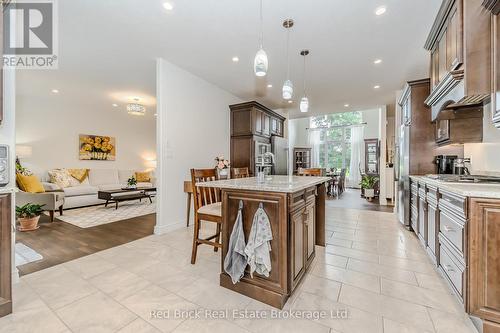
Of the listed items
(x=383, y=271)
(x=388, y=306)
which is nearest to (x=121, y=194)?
(x=383, y=271)

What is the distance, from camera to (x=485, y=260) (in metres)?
1.41

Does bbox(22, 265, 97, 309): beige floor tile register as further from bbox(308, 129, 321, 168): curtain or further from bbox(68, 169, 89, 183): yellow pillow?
bbox(308, 129, 321, 168): curtain

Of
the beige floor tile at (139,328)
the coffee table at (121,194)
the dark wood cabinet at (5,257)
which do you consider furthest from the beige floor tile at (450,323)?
the coffee table at (121,194)

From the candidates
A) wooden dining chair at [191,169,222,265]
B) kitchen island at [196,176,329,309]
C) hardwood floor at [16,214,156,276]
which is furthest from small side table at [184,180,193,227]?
kitchen island at [196,176,329,309]

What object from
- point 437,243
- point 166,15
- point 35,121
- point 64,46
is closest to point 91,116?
point 35,121

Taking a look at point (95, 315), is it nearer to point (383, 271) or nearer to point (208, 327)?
point (208, 327)

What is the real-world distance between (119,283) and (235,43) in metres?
3.09

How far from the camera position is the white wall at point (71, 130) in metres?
5.31

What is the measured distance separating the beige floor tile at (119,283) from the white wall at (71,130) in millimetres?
5136

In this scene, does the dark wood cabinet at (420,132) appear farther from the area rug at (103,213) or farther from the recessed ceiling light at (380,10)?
the area rug at (103,213)

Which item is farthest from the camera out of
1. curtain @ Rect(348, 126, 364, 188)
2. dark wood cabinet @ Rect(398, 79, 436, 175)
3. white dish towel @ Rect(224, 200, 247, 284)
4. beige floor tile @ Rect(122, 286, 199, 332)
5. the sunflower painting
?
curtain @ Rect(348, 126, 364, 188)

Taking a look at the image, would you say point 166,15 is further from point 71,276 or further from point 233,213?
point 71,276

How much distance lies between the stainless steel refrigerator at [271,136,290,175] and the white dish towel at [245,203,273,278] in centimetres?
396

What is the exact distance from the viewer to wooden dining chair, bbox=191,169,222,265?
2295 millimetres
